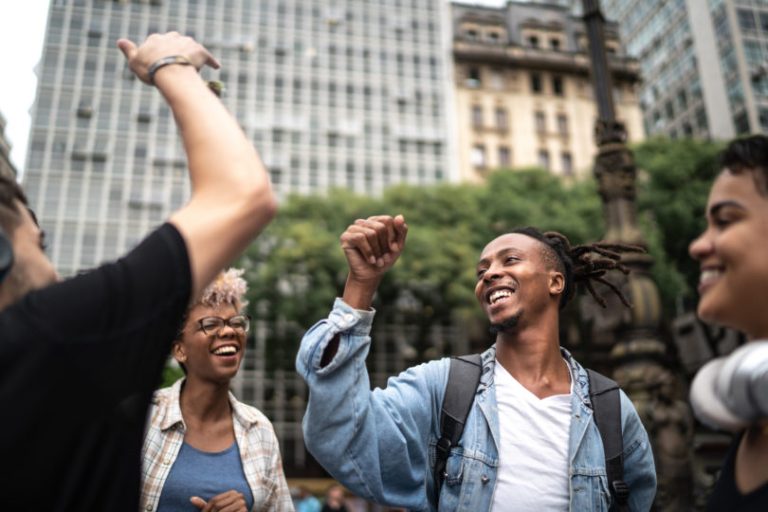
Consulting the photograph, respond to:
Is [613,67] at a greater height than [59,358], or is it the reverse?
[613,67]

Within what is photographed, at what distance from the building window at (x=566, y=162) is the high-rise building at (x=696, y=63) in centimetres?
783

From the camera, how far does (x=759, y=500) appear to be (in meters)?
1.67

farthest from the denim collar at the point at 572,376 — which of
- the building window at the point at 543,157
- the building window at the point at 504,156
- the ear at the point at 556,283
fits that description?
the building window at the point at 543,157

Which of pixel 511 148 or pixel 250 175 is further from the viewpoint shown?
pixel 511 148

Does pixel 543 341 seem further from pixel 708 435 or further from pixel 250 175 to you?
pixel 708 435

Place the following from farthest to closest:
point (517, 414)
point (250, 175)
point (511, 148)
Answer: point (511, 148) → point (517, 414) → point (250, 175)

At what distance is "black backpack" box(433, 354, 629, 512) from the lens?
110 inches

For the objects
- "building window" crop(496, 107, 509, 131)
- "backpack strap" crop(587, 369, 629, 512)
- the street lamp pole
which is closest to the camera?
"backpack strap" crop(587, 369, 629, 512)

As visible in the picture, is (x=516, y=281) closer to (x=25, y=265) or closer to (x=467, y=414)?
(x=467, y=414)

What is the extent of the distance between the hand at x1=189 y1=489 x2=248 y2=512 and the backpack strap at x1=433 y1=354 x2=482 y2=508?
0.87 meters

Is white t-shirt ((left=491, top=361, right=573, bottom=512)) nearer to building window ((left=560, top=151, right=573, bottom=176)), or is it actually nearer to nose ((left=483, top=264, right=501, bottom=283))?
nose ((left=483, top=264, right=501, bottom=283))

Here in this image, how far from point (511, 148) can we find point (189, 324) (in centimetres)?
3943

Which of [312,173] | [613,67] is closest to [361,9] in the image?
[312,173]

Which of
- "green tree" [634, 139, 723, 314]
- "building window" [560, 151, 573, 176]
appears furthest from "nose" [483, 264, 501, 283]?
"building window" [560, 151, 573, 176]
